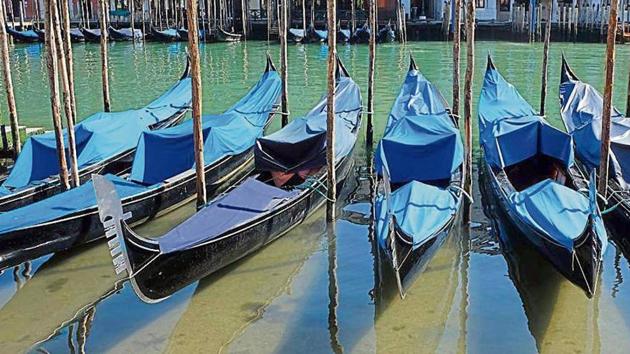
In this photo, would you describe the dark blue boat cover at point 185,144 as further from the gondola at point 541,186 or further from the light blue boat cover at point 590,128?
the light blue boat cover at point 590,128

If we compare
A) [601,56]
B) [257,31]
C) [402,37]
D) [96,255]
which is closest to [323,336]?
[96,255]

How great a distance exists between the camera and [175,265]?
5477 millimetres

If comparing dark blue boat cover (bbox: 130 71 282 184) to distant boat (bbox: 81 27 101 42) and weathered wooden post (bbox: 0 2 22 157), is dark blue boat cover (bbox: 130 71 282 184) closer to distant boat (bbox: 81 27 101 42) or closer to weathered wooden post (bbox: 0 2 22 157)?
weathered wooden post (bbox: 0 2 22 157)

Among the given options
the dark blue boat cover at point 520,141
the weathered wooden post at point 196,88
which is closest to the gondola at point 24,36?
the dark blue boat cover at point 520,141

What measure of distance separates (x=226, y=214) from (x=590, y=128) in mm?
4425

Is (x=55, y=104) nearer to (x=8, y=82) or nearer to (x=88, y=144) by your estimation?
(x=88, y=144)

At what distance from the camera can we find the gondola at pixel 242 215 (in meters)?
5.02

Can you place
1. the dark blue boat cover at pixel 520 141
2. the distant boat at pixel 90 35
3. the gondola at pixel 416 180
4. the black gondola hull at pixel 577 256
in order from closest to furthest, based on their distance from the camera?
the black gondola hull at pixel 577 256, the gondola at pixel 416 180, the dark blue boat cover at pixel 520 141, the distant boat at pixel 90 35

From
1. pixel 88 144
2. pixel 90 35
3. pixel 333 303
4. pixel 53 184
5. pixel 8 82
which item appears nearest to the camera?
pixel 333 303

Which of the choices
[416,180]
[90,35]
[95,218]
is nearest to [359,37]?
[90,35]

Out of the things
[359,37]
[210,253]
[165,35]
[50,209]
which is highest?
[165,35]

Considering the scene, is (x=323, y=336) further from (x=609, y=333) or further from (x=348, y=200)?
(x=348, y=200)

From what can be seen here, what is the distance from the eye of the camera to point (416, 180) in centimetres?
746

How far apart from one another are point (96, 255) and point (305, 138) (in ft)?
8.50
